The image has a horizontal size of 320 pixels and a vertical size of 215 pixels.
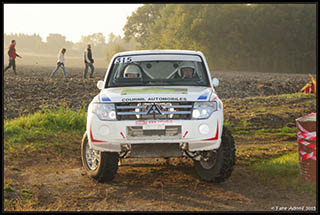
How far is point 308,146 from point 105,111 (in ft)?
10.3

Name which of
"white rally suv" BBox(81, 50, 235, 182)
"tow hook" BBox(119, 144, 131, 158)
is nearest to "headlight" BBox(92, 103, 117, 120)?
"white rally suv" BBox(81, 50, 235, 182)

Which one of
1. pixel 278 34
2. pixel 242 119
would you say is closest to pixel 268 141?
pixel 242 119

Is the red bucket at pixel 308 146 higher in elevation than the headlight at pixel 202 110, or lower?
lower

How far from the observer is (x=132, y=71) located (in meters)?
8.20

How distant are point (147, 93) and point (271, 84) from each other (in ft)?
79.4

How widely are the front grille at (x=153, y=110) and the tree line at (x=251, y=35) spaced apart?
5474 cm

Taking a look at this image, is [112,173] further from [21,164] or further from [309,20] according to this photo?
[309,20]

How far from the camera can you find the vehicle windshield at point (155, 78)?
8023mm

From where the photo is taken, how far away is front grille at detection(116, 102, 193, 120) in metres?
6.84

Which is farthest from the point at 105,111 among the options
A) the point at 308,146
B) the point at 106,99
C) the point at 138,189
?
the point at 308,146

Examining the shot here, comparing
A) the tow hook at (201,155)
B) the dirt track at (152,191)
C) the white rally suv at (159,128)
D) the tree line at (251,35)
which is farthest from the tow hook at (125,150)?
the tree line at (251,35)

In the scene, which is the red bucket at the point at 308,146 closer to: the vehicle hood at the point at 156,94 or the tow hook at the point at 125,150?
the vehicle hood at the point at 156,94

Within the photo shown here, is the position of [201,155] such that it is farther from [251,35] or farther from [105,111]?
[251,35]

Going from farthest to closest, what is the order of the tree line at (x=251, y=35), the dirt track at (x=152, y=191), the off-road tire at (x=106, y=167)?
1. the tree line at (x=251, y=35)
2. the off-road tire at (x=106, y=167)
3. the dirt track at (x=152, y=191)
